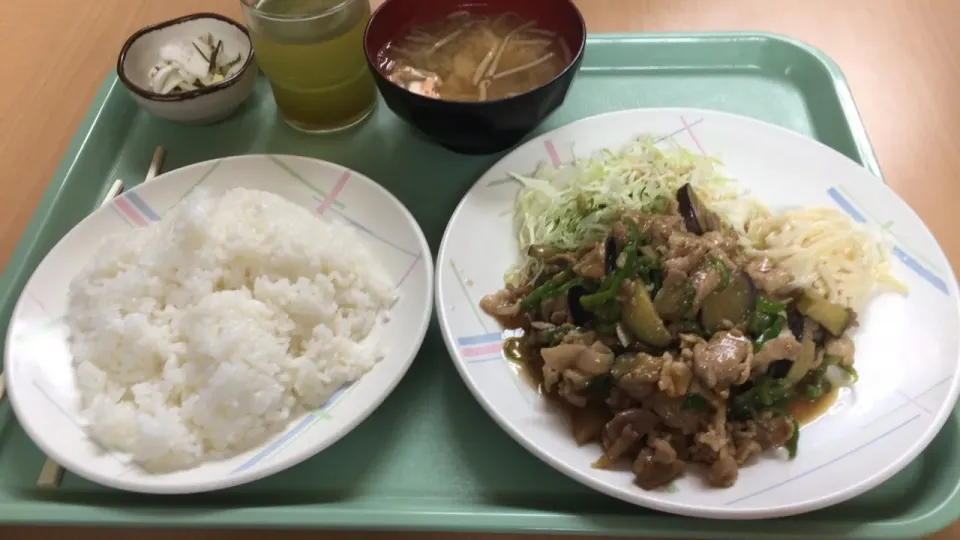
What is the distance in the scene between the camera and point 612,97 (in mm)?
2193

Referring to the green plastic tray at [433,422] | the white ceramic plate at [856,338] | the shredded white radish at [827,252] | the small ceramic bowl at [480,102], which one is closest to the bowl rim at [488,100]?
the small ceramic bowl at [480,102]

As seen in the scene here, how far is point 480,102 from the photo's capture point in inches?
67.0

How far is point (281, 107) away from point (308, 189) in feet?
1.33

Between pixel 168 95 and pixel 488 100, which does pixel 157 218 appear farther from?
pixel 488 100

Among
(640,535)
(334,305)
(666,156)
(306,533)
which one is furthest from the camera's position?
(666,156)

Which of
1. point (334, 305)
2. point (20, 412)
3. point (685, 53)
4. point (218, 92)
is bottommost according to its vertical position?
point (20, 412)

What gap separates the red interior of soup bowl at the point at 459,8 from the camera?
6.26 feet

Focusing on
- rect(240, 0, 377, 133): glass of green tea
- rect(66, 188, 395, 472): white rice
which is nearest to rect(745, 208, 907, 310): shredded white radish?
rect(66, 188, 395, 472): white rice

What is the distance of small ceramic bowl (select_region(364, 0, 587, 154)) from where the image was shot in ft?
5.70

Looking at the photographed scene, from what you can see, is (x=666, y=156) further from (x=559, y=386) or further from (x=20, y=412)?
(x=20, y=412)

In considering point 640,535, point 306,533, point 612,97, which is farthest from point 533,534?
point 612,97

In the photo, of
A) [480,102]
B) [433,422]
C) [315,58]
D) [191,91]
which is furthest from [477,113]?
[191,91]

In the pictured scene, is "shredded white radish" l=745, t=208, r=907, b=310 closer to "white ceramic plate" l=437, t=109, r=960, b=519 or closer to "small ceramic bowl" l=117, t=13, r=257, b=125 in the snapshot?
"white ceramic plate" l=437, t=109, r=960, b=519

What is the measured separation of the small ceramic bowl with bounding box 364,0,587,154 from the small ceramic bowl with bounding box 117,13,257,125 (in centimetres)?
46
